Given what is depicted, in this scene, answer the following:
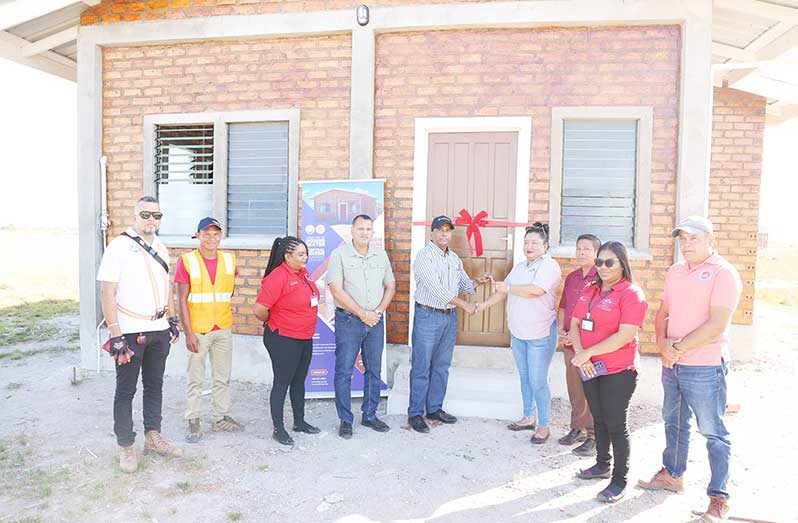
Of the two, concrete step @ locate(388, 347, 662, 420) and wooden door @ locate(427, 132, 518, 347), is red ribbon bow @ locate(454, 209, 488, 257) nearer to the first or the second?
wooden door @ locate(427, 132, 518, 347)

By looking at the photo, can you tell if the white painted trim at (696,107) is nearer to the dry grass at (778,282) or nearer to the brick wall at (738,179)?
the brick wall at (738,179)

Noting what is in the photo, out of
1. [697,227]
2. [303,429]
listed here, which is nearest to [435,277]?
[303,429]

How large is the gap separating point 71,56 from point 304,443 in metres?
6.53

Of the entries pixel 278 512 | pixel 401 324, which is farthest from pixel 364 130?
pixel 278 512

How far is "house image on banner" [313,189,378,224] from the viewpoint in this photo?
5.70m

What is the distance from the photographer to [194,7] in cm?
634

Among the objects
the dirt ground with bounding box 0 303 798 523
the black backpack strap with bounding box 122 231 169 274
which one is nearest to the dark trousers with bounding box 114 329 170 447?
the dirt ground with bounding box 0 303 798 523

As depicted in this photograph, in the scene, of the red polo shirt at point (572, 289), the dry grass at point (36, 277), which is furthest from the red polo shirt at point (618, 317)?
the dry grass at point (36, 277)

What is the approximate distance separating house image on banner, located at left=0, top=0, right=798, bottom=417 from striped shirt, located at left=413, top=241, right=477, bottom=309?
Answer: 99 centimetres

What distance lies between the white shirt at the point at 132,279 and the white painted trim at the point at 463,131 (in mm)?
2684

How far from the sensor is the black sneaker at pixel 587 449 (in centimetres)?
436

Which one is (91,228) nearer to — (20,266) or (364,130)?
(364,130)

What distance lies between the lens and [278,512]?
11.3 ft

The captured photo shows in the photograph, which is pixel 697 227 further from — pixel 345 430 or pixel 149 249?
pixel 149 249
